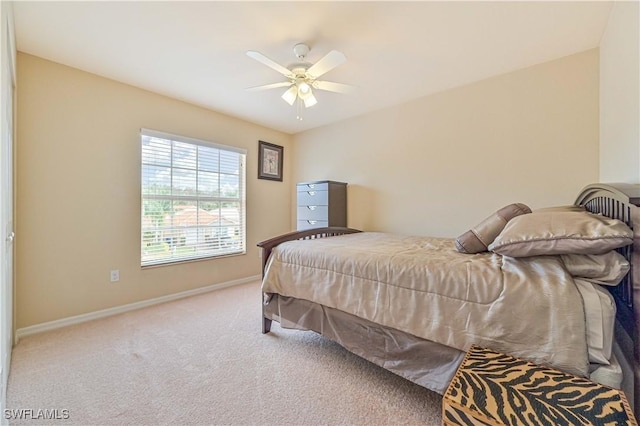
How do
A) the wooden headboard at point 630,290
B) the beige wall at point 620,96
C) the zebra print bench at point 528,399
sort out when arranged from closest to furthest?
the zebra print bench at point 528,399, the wooden headboard at point 630,290, the beige wall at point 620,96

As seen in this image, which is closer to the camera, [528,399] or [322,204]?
[528,399]

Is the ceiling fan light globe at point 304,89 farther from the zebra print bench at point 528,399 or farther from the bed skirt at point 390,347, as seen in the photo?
the zebra print bench at point 528,399

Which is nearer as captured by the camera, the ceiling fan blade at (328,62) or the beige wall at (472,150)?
the ceiling fan blade at (328,62)

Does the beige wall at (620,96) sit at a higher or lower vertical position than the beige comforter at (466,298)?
higher

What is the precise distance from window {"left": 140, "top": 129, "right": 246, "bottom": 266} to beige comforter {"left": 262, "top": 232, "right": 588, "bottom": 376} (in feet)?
7.14

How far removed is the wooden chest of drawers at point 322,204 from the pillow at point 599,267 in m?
2.58

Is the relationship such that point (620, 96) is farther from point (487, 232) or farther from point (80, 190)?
point (80, 190)

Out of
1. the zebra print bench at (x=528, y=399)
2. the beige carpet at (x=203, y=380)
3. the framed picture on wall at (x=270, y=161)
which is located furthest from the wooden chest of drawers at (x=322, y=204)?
the zebra print bench at (x=528, y=399)

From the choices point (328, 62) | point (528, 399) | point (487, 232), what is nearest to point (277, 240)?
point (328, 62)

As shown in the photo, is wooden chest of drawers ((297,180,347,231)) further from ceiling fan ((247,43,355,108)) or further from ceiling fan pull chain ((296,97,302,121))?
ceiling fan ((247,43,355,108))

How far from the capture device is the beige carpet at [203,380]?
4.55 feet

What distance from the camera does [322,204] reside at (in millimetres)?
3598

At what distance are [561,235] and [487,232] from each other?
498 mm

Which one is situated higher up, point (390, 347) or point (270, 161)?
point (270, 161)
